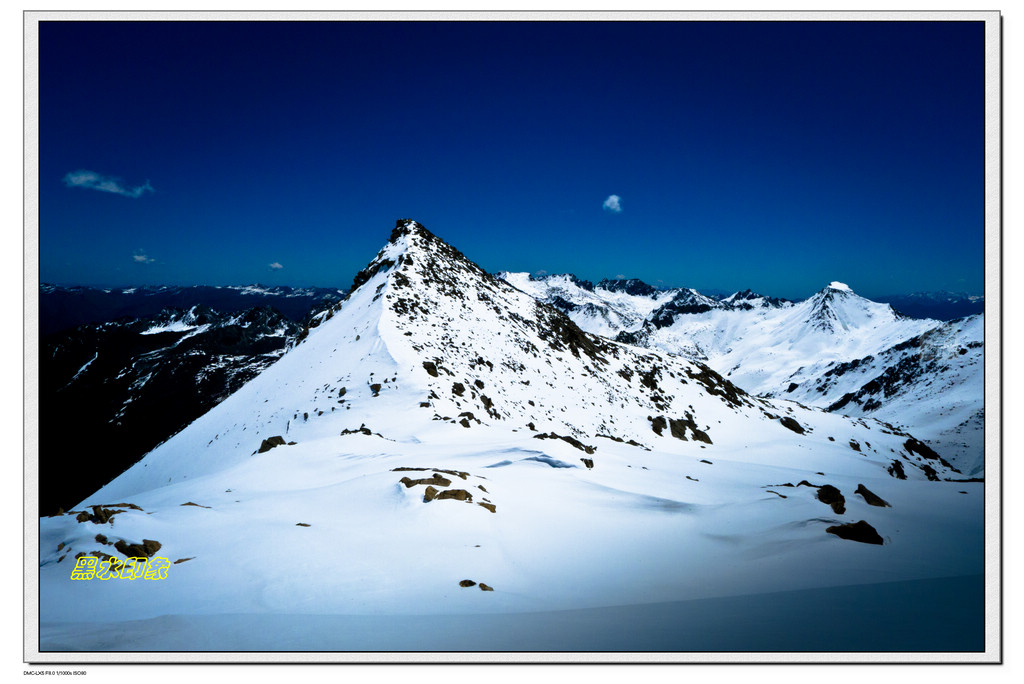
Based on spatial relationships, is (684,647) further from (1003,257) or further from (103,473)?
(103,473)

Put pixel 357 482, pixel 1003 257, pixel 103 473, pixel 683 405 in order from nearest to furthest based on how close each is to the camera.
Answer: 1. pixel 1003 257
2. pixel 357 482
3. pixel 683 405
4. pixel 103 473

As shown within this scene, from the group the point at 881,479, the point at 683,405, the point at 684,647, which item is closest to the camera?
the point at 684,647

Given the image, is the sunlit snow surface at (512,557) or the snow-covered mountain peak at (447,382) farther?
the snow-covered mountain peak at (447,382)

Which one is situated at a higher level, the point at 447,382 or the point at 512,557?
the point at 447,382

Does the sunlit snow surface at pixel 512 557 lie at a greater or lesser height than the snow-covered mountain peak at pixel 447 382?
lesser

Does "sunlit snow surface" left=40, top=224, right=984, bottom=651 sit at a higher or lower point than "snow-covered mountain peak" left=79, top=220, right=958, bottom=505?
lower

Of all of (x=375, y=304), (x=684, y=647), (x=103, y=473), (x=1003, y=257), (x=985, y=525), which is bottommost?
(x=103, y=473)

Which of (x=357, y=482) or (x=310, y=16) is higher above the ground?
(x=310, y=16)

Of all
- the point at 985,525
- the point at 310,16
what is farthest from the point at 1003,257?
the point at 310,16

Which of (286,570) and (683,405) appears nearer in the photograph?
(286,570)

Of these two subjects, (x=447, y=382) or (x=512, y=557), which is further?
(x=447, y=382)

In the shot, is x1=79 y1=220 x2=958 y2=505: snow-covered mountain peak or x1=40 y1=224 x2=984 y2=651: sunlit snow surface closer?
x1=40 y1=224 x2=984 y2=651: sunlit snow surface
